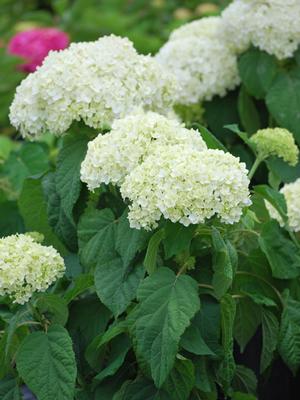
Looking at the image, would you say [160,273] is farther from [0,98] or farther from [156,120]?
[0,98]

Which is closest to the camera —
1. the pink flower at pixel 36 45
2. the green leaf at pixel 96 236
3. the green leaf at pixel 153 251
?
the green leaf at pixel 153 251

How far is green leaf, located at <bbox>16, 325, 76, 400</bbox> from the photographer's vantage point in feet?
6.09

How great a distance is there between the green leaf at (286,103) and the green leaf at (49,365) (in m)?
1.19

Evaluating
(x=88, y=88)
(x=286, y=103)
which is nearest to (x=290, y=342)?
(x=88, y=88)

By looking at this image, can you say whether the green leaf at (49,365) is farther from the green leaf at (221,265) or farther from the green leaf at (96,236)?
the green leaf at (221,265)

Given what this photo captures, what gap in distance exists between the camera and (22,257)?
1887 millimetres

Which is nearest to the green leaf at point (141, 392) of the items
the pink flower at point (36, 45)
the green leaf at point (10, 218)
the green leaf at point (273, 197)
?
the green leaf at point (273, 197)

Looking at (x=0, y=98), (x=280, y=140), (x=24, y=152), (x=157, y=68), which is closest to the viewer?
(x=280, y=140)

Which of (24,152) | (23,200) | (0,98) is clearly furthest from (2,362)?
(0,98)

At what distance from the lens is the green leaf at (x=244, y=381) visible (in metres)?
2.24

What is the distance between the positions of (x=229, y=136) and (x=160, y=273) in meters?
1.18

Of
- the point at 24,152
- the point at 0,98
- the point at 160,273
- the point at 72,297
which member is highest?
the point at 160,273

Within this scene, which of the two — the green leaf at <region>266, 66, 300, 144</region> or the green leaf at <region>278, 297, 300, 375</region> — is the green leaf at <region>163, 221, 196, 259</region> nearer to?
the green leaf at <region>278, 297, 300, 375</region>

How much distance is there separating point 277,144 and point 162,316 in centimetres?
60
